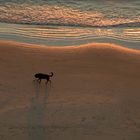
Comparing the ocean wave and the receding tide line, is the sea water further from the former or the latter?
the receding tide line

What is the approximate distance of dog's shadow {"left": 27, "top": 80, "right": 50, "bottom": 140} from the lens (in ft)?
21.9

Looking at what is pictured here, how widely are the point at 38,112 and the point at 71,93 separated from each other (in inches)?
36.7

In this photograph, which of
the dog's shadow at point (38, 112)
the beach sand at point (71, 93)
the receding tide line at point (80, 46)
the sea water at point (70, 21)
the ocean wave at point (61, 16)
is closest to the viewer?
the dog's shadow at point (38, 112)

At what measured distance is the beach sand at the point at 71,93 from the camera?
679 cm

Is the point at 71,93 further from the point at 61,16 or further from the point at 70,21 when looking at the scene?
the point at 61,16

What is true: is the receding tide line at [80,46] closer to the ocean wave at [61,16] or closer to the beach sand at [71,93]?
the beach sand at [71,93]

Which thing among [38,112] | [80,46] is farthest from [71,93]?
[80,46]

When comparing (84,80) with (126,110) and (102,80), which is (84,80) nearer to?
(102,80)

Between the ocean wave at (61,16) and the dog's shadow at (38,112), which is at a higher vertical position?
the ocean wave at (61,16)

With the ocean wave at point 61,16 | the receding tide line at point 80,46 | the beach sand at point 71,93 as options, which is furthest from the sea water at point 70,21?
the beach sand at point 71,93

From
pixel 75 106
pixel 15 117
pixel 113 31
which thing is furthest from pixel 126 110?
pixel 113 31

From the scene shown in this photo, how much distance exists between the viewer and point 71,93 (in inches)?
310

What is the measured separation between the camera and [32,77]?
27.4 feet

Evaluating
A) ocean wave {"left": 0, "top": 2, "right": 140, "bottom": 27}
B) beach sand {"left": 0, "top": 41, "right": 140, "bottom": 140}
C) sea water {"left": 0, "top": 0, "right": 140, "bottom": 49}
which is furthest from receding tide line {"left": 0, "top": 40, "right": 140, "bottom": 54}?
ocean wave {"left": 0, "top": 2, "right": 140, "bottom": 27}
